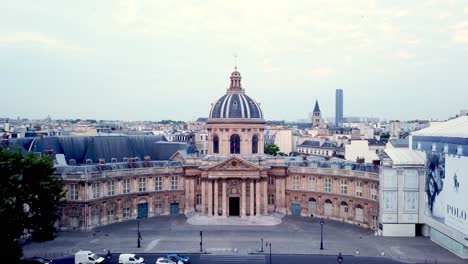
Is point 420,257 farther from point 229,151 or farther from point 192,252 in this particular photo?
point 229,151

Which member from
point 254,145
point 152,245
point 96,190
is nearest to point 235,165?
point 254,145

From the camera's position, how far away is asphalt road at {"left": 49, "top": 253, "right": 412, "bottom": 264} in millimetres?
52312

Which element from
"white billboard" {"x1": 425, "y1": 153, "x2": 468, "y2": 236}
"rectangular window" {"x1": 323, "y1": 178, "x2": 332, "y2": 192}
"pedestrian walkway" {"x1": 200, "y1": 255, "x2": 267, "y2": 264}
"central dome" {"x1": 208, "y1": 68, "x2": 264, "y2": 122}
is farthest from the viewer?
"central dome" {"x1": 208, "y1": 68, "x2": 264, "y2": 122}

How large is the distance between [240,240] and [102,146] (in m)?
33.5

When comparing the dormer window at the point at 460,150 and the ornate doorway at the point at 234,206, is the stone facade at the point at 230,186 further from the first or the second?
the dormer window at the point at 460,150

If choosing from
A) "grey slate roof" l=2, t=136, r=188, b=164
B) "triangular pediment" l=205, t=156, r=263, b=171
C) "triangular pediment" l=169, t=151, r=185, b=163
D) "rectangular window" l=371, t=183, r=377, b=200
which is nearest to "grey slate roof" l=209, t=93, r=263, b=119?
"triangular pediment" l=205, t=156, r=263, b=171

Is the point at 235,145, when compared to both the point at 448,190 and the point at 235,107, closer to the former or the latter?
the point at 235,107

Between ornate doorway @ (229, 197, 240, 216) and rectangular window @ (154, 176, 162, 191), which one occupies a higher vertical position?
rectangular window @ (154, 176, 162, 191)

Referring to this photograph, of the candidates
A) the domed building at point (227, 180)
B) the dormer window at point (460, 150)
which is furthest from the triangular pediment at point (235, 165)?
the dormer window at point (460, 150)

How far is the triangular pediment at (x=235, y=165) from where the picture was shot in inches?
2928

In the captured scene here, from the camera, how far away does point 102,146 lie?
83.4 metres

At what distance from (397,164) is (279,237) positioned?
17.9 m

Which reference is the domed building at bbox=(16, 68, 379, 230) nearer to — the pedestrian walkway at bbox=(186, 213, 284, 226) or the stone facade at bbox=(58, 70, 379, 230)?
the stone facade at bbox=(58, 70, 379, 230)

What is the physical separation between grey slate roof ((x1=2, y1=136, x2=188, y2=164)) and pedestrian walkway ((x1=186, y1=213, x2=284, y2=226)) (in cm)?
1749
